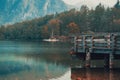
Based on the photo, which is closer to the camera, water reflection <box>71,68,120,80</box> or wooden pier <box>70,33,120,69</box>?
water reflection <box>71,68,120,80</box>

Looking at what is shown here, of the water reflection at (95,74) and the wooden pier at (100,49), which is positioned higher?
the wooden pier at (100,49)

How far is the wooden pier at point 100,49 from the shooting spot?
50.4 m

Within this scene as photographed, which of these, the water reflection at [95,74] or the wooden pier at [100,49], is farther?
the wooden pier at [100,49]

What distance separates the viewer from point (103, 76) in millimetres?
44719

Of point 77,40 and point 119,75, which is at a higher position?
point 77,40

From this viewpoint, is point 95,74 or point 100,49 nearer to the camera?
point 95,74

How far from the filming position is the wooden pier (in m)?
50.4

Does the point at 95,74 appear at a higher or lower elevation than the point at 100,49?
lower

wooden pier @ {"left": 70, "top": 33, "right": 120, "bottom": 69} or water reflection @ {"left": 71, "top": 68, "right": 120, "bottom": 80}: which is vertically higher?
wooden pier @ {"left": 70, "top": 33, "right": 120, "bottom": 69}

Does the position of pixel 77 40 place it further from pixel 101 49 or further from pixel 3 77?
pixel 3 77

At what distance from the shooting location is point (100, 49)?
170 feet

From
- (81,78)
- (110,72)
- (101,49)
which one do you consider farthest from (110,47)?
(81,78)

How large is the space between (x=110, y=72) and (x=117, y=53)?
388cm

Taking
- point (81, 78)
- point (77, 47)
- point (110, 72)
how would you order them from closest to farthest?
point (81, 78) → point (110, 72) → point (77, 47)
